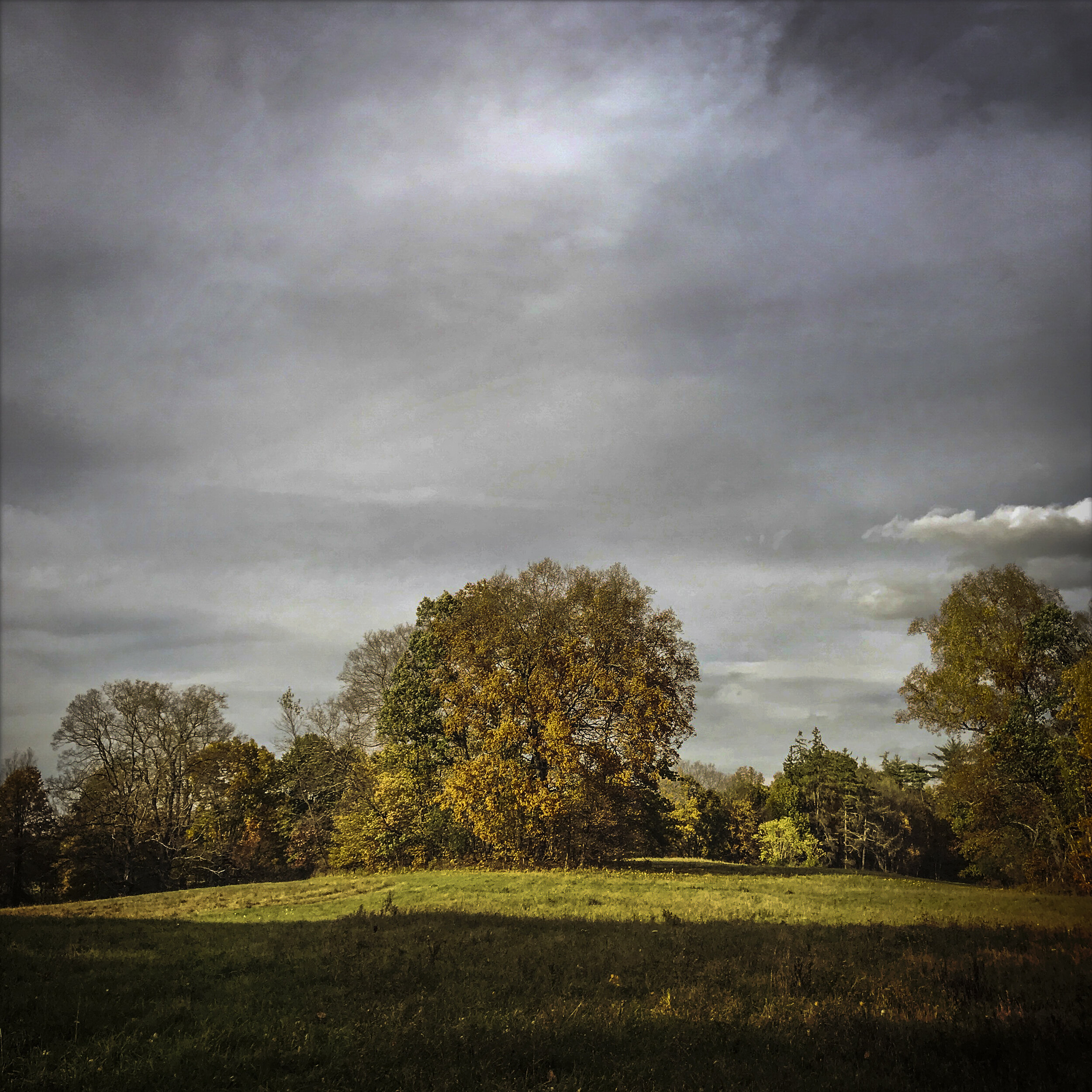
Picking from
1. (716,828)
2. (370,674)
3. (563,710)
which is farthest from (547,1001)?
(716,828)

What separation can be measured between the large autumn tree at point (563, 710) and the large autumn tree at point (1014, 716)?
13.8 metres

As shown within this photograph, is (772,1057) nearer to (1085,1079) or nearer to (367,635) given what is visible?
(1085,1079)

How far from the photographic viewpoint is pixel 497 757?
1244 inches

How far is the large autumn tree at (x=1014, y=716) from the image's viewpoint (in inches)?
1125

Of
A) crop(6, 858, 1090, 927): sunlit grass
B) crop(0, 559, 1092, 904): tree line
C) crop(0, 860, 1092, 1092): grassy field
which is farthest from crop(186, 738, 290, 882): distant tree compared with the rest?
crop(0, 860, 1092, 1092): grassy field

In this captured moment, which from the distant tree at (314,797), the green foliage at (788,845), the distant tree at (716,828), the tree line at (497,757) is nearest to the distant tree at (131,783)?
the tree line at (497,757)

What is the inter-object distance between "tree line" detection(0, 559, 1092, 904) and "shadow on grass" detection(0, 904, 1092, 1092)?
1619cm

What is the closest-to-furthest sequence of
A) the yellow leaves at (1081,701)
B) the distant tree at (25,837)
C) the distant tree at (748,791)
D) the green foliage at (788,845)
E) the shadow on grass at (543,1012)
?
the shadow on grass at (543,1012) → the yellow leaves at (1081,701) → the distant tree at (25,837) → the green foliage at (788,845) → the distant tree at (748,791)

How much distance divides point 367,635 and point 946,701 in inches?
1382

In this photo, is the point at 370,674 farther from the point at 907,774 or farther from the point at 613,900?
the point at 907,774

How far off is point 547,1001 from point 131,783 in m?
47.3

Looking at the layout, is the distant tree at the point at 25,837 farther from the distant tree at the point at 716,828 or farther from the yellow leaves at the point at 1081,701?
the yellow leaves at the point at 1081,701

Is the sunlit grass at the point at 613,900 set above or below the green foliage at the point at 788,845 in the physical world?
above

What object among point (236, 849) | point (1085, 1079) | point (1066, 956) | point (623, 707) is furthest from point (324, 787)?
point (1085, 1079)
